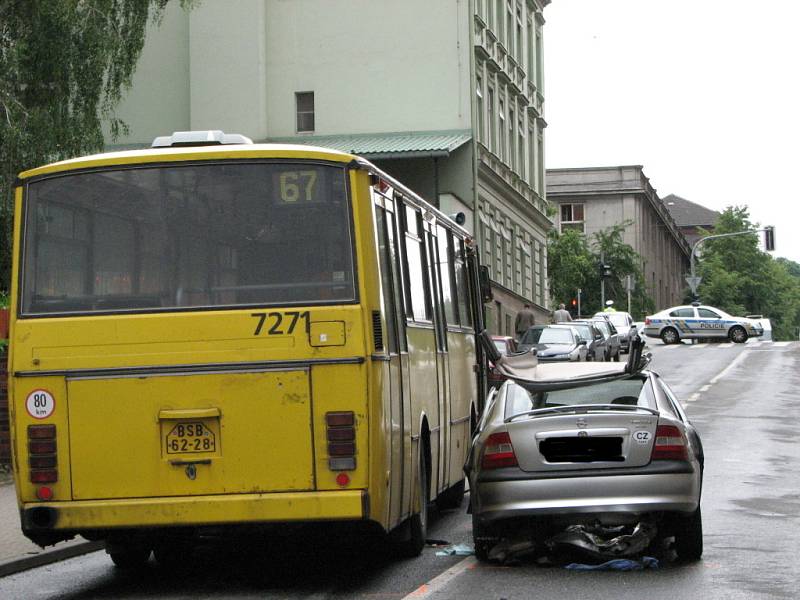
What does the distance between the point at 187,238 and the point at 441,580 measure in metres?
2.87

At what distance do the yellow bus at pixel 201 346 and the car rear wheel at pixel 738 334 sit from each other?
57.7 m

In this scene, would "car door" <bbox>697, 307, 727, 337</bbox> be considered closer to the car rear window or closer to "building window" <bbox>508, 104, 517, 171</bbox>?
"building window" <bbox>508, 104, 517, 171</bbox>

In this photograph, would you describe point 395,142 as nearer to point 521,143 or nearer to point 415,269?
point 521,143

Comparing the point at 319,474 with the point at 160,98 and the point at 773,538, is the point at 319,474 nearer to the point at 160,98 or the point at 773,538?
the point at 773,538

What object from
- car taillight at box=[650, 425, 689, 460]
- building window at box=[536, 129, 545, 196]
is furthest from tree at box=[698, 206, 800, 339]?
car taillight at box=[650, 425, 689, 460]

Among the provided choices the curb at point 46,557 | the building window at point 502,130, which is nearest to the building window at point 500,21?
the building window at point 502,130

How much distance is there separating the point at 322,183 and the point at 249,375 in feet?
4.61

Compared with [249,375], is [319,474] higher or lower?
lower

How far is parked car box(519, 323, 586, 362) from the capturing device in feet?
134

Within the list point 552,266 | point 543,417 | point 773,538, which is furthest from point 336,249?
point 552,266

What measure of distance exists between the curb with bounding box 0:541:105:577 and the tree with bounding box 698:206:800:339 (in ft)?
334

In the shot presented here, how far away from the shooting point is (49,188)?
10.7m

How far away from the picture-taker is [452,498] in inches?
627

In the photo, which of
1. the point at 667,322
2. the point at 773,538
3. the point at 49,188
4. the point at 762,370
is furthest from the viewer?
the point at 667,322
